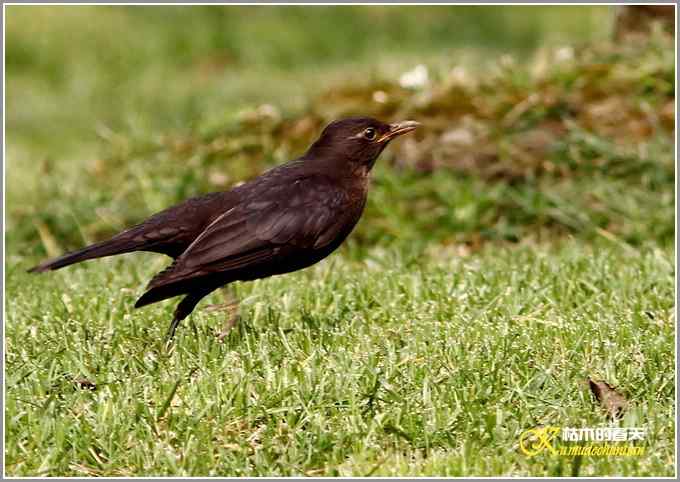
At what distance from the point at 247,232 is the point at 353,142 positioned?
100 centimetres

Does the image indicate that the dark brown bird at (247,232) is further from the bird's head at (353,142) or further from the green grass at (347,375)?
the green grass at (347,375)

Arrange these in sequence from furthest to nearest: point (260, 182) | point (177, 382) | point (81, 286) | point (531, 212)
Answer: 1. point (531, 212)
2. point (81, 286)
3. point (260, 182)
4. point (177, 382)

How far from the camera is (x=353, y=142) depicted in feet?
20.5

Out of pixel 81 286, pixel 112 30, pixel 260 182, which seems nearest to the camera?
pixel 260 182

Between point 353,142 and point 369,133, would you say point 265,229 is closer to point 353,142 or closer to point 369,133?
point 353,142

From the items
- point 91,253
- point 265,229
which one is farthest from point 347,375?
point 91,253

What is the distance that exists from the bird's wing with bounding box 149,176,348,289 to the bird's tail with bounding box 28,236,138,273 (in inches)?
13.0

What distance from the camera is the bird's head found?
6.23m

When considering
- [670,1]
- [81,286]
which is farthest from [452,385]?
[670,1]

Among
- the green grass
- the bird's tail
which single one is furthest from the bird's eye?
the bird's tail

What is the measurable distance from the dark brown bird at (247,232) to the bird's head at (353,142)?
0.04m

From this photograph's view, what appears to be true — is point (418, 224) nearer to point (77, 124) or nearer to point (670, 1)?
point (670, 1)

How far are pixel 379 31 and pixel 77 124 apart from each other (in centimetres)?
600

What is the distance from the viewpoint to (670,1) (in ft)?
32.7
